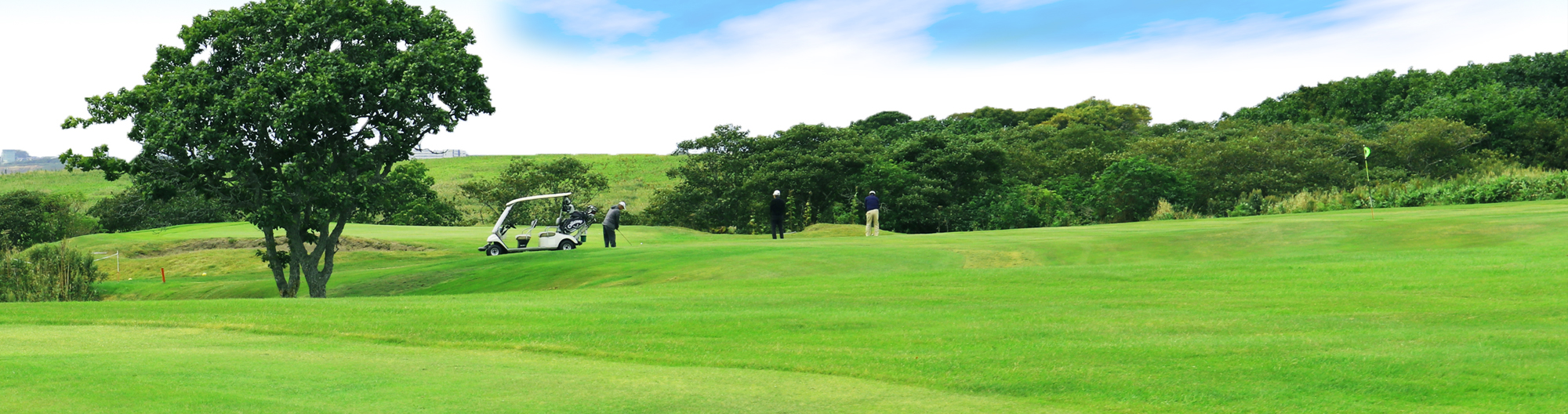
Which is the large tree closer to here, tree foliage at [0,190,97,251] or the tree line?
the tree line

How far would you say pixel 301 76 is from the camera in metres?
22.6

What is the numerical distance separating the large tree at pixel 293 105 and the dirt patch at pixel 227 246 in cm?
1194

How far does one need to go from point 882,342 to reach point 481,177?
71.4 metres

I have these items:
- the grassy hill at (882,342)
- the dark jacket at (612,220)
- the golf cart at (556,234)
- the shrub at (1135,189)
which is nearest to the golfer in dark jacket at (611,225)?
the dark jacket at (612,220)

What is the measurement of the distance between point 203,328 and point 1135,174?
38956 millimetres

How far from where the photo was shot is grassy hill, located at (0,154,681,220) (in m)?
80.3

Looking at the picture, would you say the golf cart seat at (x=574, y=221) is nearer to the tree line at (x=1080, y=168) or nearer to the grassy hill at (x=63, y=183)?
the tree line at (x=1080, y=168)

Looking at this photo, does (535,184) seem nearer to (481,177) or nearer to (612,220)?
(481,177)

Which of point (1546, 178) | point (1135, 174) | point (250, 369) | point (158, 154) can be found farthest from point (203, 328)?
point (1546, 178)

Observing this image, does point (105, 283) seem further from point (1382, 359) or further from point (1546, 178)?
point (1546, 178)

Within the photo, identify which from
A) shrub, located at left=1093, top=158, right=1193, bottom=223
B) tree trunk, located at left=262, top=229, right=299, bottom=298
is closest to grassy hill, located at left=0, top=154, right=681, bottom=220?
shrub, located at left=1093, top=158, right=1193, bottom=223

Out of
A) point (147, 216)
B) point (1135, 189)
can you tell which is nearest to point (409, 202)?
point (147, 216)

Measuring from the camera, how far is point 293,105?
71.6 ft

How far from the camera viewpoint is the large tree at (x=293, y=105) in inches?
882
